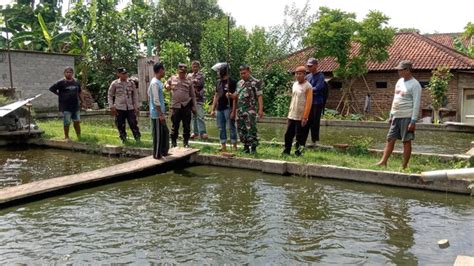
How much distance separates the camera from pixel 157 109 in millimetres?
7746

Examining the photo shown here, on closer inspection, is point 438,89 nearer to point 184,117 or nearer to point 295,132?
point 295,132

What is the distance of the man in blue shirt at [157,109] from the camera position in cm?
770

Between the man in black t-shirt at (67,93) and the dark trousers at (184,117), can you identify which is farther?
the man in black t-shirt at (67,93)

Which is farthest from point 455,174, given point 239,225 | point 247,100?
point 247,100

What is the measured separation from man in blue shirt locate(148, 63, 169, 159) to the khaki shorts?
384 cm

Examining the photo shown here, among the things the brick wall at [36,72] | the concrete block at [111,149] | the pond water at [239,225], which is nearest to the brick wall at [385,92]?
the brick wall at [36,72]

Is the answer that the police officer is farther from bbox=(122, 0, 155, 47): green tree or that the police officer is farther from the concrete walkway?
bbox=(122, 0, 155, 47): green tree

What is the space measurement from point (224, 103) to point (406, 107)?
3461mm

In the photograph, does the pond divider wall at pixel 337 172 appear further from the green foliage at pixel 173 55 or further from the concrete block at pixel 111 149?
the green foliage at pixel 173 55

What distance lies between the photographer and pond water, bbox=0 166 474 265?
402 cm

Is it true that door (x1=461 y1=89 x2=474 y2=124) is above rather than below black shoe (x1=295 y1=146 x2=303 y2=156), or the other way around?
above

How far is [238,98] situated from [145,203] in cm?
326

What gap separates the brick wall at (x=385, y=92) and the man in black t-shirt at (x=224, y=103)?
53.1 feet

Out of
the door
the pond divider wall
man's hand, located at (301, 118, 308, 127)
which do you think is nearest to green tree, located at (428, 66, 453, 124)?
the door
